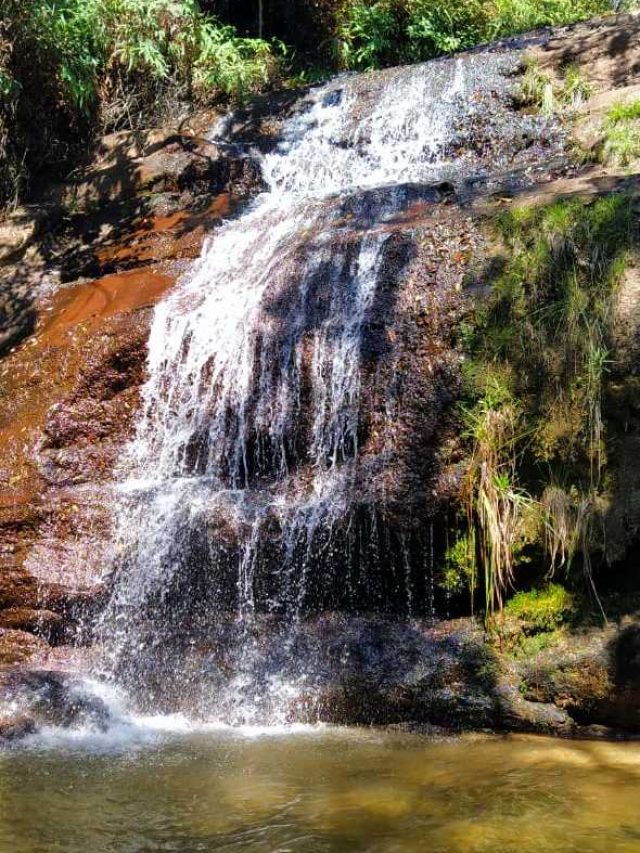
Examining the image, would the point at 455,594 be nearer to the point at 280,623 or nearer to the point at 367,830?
the point at 280,623

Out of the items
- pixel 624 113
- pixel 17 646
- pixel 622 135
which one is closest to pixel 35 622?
pixel 17 646

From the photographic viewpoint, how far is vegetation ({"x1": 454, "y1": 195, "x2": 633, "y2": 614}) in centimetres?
494

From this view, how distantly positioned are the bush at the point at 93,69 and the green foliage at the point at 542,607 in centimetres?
767

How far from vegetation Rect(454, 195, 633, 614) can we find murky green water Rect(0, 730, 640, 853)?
1141 mm

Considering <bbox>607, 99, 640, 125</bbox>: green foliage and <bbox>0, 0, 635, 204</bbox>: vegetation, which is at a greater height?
<bbox>0, 0, 635, 204</bbox>: vegetation

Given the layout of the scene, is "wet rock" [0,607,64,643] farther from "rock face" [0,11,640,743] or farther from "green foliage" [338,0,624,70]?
"green foliage" [338,0,624,70]

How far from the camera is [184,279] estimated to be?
750 cm

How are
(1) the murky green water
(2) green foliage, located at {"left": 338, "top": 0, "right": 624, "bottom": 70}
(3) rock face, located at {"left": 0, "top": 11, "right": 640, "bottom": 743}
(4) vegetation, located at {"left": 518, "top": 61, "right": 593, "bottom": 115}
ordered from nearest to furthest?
Answer: 1. (1) the murky green water
2. (3) rock face, located at {"left": 0, "top": 11, "right": 640, "bottom": 743}
3. (4) vegetation, located at {"left": 518, "top": 61, "right": 593, "bottom": 115}
4. (2) green foliage, located at {"left": 338, "top": 0, "right": 624, "bottom": 70}

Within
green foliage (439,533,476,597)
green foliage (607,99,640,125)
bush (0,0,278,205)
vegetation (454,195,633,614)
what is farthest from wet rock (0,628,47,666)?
green foliage (607,99,640,125)

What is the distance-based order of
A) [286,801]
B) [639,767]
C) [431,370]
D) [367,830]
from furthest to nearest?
[431,370] → [639,767] → [286,801] → [367,830]

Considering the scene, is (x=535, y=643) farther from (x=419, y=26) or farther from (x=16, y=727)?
(x=419, y=26)

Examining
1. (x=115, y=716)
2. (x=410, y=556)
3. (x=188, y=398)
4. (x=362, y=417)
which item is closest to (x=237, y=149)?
(x=188, y=398)

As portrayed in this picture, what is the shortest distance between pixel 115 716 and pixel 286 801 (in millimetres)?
1802

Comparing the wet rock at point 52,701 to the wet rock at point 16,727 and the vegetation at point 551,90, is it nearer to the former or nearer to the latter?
the wet rock at point 16,727
